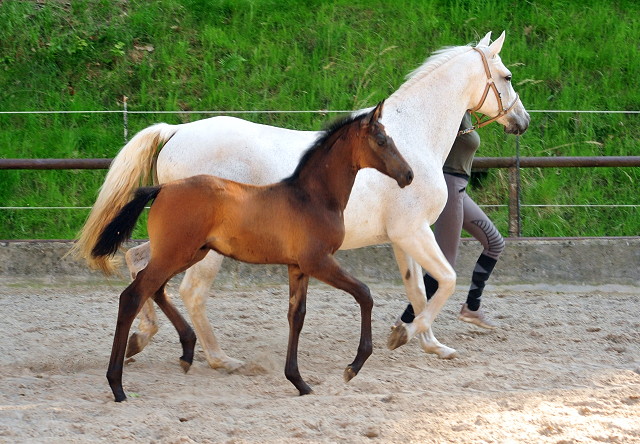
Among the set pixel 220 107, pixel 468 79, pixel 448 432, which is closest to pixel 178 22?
pixel 220 107

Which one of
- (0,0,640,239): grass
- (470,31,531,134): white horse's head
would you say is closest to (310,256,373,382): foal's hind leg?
(470,31,531,134): white horse's head

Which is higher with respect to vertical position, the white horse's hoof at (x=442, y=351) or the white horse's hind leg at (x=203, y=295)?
the white horse's hind leg at (x=203, y=295)

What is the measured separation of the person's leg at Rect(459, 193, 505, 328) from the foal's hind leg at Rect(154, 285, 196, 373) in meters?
1.89

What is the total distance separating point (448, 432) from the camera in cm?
271

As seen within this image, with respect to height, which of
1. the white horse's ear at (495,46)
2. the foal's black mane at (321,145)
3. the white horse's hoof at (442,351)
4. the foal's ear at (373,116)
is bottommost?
the white horse's hoof at (442,351)

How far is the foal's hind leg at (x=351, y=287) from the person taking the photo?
10.7 feet

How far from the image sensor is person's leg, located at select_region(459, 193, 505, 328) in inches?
175

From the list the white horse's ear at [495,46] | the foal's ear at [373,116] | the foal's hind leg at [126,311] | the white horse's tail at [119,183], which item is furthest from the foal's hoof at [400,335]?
the white horse's ear at [495,46]

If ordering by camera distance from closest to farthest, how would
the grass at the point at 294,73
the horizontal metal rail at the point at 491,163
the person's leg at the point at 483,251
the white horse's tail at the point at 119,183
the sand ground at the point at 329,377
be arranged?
the sand ground at the point at 329,377 < the white horse's tail at the point at 119,183 < the person's leg at the point at 483,251 < the horizontal metal rail at the point at 491,163 < the grass at the point at 294,73

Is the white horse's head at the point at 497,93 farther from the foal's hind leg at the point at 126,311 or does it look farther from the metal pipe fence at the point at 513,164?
the foal's hind leg at the point at 126,311

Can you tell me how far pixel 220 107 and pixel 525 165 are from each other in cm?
352

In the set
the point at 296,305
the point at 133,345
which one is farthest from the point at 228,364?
the point at 296,305

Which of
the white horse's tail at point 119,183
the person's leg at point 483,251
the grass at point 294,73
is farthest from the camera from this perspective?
the grass at point 294,73

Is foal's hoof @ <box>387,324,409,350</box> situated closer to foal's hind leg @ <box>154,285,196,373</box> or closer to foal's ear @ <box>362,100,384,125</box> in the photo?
foal's hind leg @ <box>154,285,196,373</box>
